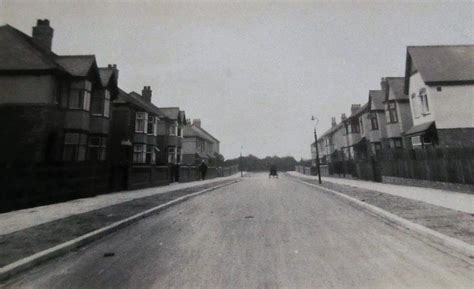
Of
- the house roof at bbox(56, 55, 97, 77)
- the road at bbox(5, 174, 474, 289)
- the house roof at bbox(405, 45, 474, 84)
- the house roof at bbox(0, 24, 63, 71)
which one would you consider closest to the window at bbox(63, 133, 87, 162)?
the house roof at bbox(56, 55, 97, 77)

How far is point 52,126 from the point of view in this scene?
16141 millimetres

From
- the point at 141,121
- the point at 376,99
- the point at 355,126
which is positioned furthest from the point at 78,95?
the point at 355,126

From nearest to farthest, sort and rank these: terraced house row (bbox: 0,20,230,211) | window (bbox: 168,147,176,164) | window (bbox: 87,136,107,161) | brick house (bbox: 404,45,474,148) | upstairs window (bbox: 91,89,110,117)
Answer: terraced house row (bbox: 0,20,230,211) < window (bbox: 87,136,107,161) < brick house (bbox: 404,45,474,148) < upstairs window (bbox: 91,89,110,117) < window (bbox: 168,147,176,164)

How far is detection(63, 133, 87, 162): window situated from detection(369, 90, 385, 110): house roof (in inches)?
1227

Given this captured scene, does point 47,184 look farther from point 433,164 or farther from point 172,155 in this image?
point 172,155

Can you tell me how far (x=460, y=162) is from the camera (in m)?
12.7

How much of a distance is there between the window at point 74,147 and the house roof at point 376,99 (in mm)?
31173

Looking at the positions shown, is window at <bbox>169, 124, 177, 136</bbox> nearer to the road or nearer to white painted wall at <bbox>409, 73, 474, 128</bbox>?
white painted wall at <bbox>409, 73, 474, 128</bbox>

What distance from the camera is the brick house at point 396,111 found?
26.2 meters

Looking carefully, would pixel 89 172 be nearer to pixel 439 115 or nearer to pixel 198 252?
pixel 198 252

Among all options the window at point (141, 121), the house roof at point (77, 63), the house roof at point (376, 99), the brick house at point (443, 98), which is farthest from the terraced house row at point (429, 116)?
the house roof at point (77, 63)

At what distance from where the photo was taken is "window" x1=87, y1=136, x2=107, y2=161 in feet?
63.8

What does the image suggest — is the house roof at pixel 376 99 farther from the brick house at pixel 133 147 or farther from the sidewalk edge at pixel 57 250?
the sidewalk edge at pixel 57 250

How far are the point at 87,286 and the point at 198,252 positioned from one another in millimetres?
1893
